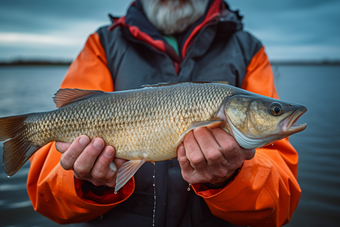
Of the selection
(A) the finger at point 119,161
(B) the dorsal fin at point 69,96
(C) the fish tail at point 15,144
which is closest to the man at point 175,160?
(A) the finger at point 119,161

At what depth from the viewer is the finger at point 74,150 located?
167 cm

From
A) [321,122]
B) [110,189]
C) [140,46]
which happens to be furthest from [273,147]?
[321,122]

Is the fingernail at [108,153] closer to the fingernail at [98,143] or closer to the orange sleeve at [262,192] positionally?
the fingernail at [98,143]

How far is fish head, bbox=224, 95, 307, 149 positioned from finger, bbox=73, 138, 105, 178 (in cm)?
90

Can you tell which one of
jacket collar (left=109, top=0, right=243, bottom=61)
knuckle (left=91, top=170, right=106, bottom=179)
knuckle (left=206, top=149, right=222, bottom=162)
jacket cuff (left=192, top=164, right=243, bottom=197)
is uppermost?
jacket collar (left=109, top=0, right=243, bottom=61)

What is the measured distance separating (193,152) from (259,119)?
1.59 ft

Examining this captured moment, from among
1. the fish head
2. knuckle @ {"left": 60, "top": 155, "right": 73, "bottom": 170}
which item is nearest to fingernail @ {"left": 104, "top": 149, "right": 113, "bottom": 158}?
knuckle @ {"left": 60, "top": 155, "right": 73, "bottom": 170}

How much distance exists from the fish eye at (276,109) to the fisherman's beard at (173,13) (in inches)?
63.1

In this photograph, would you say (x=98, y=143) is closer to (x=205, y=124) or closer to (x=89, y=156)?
(x=89, y=156)

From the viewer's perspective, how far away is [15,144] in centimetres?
181

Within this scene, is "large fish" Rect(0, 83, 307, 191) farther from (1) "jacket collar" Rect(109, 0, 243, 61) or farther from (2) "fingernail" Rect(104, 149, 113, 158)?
(1) "jacket collar" Rect(109, 0, 243, 61)

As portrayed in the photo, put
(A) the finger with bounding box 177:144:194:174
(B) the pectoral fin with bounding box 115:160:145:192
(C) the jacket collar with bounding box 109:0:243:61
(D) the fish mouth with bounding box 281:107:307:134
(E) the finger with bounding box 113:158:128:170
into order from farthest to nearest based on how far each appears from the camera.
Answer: (C) the jacket collar with bounding box 109:0:243:61 → (E) the finger with bounding box 113:158:128:170 → (B) the pectoral fin with bounding box 115:160:145:192 → (A) the finger with bounding box 177:144:194:174 → (D) the fish mouth with bounding box 281:107:307:134

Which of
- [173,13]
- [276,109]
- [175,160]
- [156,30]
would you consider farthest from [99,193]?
[173,13]

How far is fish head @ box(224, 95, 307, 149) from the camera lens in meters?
1.51
